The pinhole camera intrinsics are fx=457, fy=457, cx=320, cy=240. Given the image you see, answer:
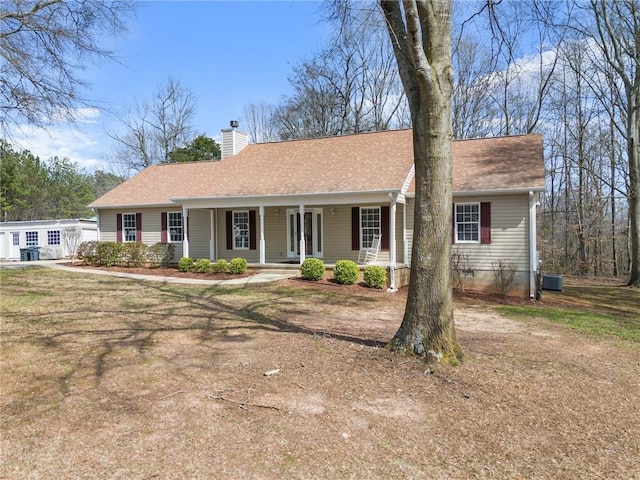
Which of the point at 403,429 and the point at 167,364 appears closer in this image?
the point at 403,429

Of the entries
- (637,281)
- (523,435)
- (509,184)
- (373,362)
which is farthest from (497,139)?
(523,435)

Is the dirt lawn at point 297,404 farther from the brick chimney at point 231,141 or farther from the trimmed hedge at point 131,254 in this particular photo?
the brick chimney at point 231,141

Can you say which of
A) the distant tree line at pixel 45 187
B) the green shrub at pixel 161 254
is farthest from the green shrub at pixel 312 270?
the distant tree line at pixel 45 187

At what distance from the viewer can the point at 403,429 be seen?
370cm

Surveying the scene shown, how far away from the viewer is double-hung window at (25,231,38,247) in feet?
86.7

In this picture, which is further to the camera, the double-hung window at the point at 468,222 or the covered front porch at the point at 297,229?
the covered front porch at the point at 297,229

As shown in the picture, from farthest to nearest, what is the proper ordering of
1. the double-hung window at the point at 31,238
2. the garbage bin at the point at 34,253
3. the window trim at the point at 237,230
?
the double-hung window at the point at 31,238
the garbage bin at the point at 34,253
the window trim at the point at 237,230

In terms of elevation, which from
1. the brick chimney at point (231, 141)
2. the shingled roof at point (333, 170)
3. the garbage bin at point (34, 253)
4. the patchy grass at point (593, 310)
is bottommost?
the patchy grass at point (593, 310)

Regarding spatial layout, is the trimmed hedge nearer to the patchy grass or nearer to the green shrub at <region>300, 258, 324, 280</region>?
the green shrub at <region>300, 258, 324, 280</region>

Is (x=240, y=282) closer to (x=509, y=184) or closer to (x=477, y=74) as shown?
(x=509, y=184)

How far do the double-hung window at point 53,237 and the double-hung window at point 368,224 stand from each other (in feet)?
64.9

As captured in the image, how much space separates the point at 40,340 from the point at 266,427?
4124 millimetres

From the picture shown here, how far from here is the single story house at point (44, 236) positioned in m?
26.3

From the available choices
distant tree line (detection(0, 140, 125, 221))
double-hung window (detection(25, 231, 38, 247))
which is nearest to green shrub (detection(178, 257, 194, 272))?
double-hung window (detection(25, 231, 38, 247))
